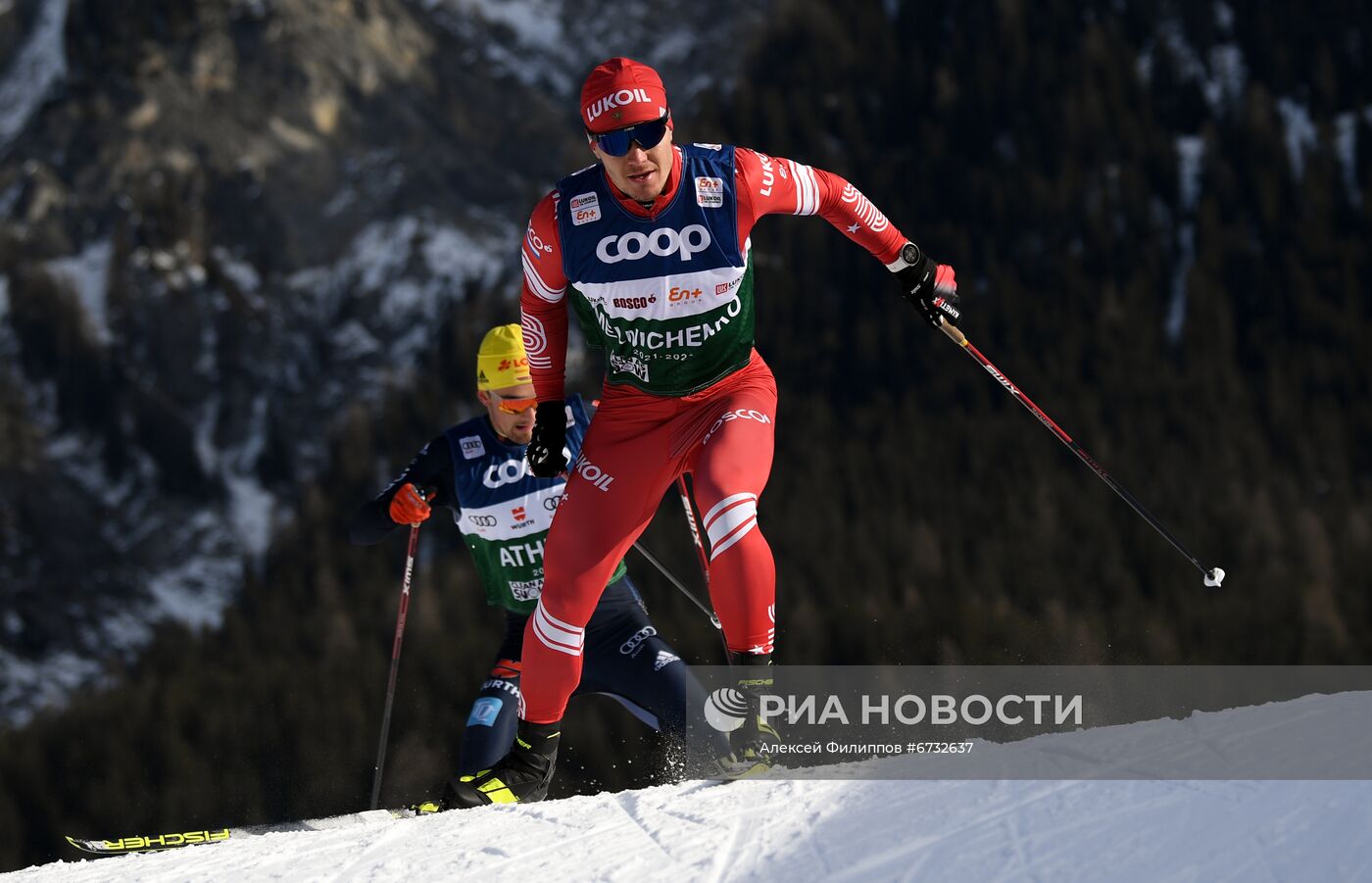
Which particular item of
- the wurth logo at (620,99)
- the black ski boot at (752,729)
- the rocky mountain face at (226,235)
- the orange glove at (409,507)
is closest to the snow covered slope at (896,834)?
the black ski boot at (752,729)

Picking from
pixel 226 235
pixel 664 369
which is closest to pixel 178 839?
pixel 664 369

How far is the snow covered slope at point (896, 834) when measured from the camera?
358 centimetres

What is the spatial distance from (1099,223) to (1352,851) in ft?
142

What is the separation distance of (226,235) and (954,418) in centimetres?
2508

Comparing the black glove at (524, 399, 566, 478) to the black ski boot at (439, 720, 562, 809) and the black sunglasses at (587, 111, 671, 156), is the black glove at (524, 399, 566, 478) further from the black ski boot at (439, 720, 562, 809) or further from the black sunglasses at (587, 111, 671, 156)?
the black sunglasses at (587, 111, 671, 156)

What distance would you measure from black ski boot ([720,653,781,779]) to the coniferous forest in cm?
2250

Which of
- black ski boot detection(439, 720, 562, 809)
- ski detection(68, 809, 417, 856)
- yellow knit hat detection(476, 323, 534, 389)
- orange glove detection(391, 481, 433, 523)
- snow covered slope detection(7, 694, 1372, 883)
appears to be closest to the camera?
snow covered slope detection(7, 694, 1372, 883)

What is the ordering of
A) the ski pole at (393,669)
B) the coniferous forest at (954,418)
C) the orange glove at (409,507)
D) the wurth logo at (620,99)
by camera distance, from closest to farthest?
the wurth logo at (620,99)
the orange glove at (409,507)
the ski pole at (393,669)
the coniferous forest at (954,418)

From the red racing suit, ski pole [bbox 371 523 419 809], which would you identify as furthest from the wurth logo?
ski pole [bbox 371 523 419 809]

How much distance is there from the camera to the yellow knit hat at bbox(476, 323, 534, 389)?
5.60 meters

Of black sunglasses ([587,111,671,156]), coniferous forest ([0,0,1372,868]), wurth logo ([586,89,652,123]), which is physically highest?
wurth logo ([586,89,652,123])

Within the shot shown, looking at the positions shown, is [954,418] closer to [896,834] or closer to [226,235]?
[226,235]

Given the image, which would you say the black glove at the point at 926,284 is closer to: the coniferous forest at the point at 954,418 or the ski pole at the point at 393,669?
the ski pole at the point at 393,669

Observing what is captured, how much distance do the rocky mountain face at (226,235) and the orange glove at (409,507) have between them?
37958mm
